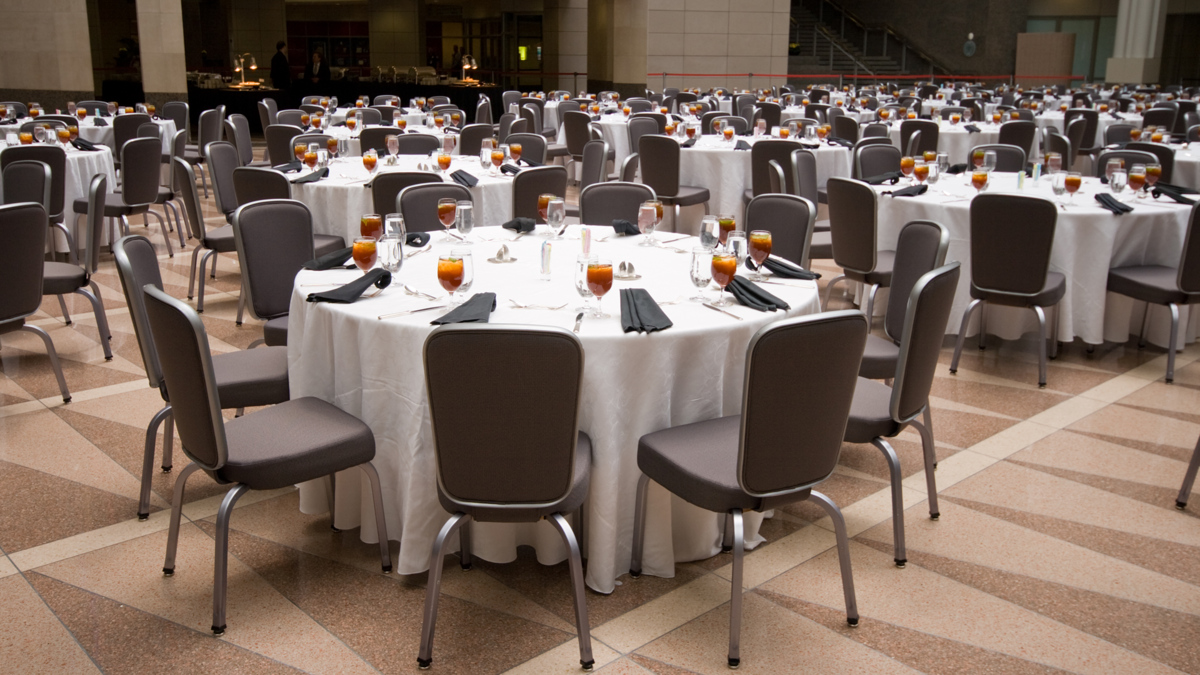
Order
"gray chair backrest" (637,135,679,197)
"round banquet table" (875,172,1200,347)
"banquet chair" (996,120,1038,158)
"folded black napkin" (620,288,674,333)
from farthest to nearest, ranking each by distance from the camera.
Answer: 1. "banquet chair" (996,120,1038,158)
2. "gray chair backrest" (637,135,679,197)
3. "round banquet table" (875,172,1200,347)
4. "folded black napkin" (620,288,674,333)

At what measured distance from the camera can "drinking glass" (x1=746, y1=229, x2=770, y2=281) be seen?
3223 mm

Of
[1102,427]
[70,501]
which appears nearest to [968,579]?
[1102,427]

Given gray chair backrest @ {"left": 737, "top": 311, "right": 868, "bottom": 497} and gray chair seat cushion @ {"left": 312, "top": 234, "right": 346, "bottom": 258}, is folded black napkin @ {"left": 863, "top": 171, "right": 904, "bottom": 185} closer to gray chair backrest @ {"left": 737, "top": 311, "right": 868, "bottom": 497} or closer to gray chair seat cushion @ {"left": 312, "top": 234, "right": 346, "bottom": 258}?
gray chair seat cushion @ {"left": 312, "top": 234, "right": 346, "bottom": 258}

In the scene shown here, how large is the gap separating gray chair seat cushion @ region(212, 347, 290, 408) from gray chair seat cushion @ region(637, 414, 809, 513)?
1.31m

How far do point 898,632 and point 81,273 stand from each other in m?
4.14

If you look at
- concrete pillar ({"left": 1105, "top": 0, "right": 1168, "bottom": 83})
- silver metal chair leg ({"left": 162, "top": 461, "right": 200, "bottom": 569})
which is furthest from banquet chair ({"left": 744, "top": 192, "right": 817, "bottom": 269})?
concrete pillar ({"left": 1105, "top": 0, "right": 1168, "bottom": 83})

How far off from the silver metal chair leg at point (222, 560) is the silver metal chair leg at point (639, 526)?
1.09 meters

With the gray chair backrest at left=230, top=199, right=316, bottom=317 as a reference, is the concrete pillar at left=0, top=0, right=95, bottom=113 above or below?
above

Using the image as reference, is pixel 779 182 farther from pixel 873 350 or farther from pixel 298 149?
pixel 298 149

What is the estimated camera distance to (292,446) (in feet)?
8.64

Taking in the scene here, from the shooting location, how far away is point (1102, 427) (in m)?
4.18

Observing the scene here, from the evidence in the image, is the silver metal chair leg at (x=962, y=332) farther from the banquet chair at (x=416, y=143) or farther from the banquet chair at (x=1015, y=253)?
the banquet chair at (x=416, y=143)

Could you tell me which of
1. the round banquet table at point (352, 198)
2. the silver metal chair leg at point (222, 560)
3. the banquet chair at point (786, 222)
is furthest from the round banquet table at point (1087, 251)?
the silver metal chair leg at point (222, 560)

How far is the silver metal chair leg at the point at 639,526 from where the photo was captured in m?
2.79
